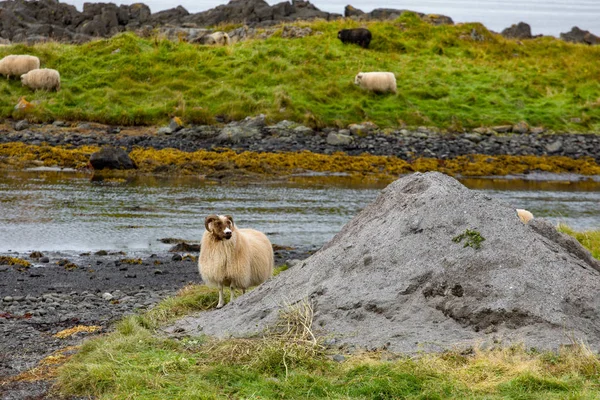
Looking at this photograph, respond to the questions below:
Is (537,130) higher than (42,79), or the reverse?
(42,79)

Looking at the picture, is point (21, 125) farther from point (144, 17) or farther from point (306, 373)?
point (144, 17)

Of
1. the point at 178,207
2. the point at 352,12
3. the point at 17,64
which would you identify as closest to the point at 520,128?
the point at 178,207

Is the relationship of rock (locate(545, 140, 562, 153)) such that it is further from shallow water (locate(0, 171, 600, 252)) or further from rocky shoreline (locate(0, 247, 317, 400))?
rocky shoreline (locate(0, 247, 317, 400))

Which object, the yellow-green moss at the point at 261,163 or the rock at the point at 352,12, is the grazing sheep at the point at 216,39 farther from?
the rock at the point at 352,12

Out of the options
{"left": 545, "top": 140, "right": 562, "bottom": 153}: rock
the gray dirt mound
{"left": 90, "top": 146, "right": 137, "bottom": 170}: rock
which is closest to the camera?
the gray dirt mound

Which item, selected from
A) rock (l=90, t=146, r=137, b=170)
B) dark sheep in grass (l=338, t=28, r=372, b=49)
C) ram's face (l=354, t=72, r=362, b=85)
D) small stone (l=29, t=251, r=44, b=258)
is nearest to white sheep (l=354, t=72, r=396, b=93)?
ram's face (l=354, t=72, r=362, b=85)

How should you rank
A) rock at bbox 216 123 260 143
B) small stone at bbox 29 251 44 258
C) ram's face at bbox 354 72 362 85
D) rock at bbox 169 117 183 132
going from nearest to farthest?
small stone at bbox 29 251 44 258 < rock at bbox 216 123 260 143 < rock at bbox 169 117 183 132 < ram's face at bbox 354 72 362 85

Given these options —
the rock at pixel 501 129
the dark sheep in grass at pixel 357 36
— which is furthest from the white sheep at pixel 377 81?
the dark sheep in grass at pixel 357 36

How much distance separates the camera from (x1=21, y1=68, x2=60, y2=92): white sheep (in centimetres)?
3947

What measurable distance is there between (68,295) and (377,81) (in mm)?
29313

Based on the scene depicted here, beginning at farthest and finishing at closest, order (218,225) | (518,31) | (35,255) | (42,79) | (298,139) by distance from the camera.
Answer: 1. (518,31)
2. (42,79)
3. (298,139)
4. (35,255)
5. (218,225)

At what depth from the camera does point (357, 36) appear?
4750 cm

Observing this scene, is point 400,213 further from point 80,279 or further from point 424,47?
point 424,47

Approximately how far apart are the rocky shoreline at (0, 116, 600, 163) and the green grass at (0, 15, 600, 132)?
1.15 meters
